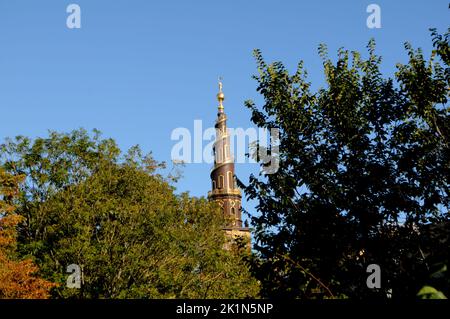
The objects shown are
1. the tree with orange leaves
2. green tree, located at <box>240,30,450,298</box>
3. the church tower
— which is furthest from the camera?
the church tower

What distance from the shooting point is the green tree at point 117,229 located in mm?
35250

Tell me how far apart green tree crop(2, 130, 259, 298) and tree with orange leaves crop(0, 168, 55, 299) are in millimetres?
1793

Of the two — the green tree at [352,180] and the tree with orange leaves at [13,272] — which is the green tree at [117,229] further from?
the green tree at [352,180]

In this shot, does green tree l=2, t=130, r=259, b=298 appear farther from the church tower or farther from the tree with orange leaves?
the church tower

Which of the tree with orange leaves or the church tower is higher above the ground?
the church tower

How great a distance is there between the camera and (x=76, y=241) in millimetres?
34656

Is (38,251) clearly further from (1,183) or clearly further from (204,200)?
(204,200)

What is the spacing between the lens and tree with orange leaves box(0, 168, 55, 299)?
31.3 meters

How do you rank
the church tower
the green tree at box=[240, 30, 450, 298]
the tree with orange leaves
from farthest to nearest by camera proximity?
the church tower < the tree with orange leaves < the green tree at box=[240, 30, 450, 298]

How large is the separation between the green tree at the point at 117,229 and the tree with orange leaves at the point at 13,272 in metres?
1.79

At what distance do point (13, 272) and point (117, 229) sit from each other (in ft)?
22.1

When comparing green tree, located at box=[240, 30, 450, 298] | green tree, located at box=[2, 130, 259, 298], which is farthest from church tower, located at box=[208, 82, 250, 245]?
green tree, located at box=[240, 30, 450, 298]

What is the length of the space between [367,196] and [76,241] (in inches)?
968

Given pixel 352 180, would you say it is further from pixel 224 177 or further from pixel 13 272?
pixel 224 177
